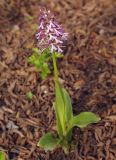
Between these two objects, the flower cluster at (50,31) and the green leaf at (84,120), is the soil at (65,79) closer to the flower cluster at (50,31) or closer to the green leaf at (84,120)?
the green leaf at (84,120)

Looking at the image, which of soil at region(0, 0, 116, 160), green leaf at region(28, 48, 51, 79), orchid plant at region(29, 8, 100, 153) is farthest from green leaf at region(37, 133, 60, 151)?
green leaf at region(28, 48, 51, 79)

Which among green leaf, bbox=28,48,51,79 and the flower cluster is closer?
the flower cluster

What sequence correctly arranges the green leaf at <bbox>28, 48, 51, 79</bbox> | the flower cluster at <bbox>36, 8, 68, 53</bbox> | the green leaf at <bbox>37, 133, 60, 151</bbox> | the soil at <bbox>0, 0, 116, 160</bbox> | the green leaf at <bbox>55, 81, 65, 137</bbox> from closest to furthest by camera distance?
1. the flower cluster at <bbox>36, 8, 68, 53</bbox>
2. the green leaf at <bbox>55, 81, 65, 137</bbox>
3. the green leaf at <bbox>37, 133, 60, 151</bbox>
4. the soil at <bbox>0, 0, 116, 160</bbox>
5. the green leaf at <bbox>28, 48, 51, 79</bbox>

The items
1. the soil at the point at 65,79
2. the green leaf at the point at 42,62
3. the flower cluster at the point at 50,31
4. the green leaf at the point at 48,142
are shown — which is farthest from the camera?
the green leaf at the point at 42,62

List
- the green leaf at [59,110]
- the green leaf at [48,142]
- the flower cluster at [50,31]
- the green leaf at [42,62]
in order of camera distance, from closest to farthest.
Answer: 1. the flower cluster at [50,31]
2. the green leaf at [59,110]
3. the green leaf at [48,142]
4. the green leaf at [42,62]

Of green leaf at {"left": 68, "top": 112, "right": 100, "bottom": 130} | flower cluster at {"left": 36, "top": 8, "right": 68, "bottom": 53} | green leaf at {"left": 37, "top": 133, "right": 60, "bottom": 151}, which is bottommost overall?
green leaf at {"left": 37, "top": 133, "right": 60, "bottom": 151}

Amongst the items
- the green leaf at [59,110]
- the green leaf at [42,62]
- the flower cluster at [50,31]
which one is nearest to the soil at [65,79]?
the green leaf at [42,62]

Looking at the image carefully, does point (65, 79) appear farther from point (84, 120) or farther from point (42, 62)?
point (84, 120)

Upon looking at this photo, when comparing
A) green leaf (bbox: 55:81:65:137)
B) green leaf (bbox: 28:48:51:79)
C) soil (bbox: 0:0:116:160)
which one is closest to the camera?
green leaf (bbox: 55:81:65:137)

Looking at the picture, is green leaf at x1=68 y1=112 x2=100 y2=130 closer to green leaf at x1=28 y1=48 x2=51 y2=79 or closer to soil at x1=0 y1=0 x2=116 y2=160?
soil at x1=0 y1=0 x2=116 y2=160
